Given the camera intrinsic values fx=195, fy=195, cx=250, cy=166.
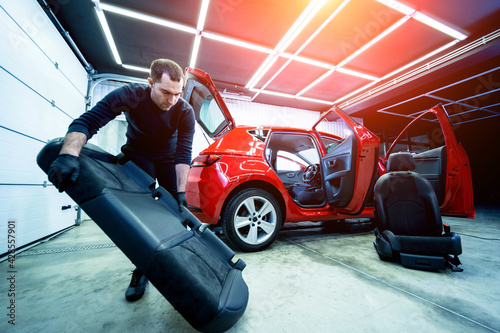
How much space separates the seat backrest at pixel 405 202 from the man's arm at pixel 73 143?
7.70 ft

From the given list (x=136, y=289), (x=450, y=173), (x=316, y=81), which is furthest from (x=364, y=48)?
(x=136, y=289)

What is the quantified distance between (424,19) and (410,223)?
3.88 meters

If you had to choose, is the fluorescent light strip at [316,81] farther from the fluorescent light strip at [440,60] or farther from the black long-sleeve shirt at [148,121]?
the black long-sleeve shirt at [148,121]

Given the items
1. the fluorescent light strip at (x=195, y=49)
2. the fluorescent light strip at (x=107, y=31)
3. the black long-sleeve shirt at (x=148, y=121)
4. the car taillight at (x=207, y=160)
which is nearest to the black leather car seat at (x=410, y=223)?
the car taillight at (x=207, y=160)

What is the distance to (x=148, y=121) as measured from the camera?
1.55 meters

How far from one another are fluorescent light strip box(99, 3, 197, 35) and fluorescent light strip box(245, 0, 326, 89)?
1730mm

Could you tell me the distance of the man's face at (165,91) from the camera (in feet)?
4.70

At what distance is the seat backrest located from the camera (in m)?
1.84

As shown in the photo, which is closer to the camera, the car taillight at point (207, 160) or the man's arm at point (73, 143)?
the man's arm at point (73, 143)

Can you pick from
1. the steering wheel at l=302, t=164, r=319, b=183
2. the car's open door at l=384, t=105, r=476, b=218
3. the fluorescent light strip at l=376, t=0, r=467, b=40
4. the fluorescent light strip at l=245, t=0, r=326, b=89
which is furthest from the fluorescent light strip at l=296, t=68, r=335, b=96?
the steering wheel at l=302, t=164, r=319, b=183

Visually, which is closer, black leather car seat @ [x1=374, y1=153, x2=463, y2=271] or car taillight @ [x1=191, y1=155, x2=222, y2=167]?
black leather car seat @ [x1=374, y1=153, x2=463, y2=271]

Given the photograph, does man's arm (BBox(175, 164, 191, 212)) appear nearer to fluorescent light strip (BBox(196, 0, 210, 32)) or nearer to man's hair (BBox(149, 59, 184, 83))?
man's hair (BBox(149, 59, 184, 83))

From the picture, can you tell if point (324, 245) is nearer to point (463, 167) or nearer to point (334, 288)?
point (334, 288)

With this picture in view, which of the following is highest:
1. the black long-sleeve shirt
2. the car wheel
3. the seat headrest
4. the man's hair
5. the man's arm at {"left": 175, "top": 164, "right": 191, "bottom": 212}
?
the man's hair
